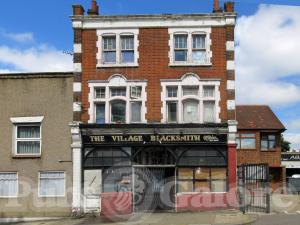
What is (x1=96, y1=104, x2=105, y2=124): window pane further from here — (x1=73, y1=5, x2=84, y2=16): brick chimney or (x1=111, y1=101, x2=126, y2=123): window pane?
(x1=73, y1=5, x2=84, y2=16): brick chimney

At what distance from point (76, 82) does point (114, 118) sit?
8.08ft

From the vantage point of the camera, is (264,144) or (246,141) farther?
(264,144)

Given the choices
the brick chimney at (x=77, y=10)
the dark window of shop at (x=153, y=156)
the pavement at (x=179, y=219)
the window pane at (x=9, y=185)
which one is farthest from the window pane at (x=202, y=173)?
the brick chimney at (x=77, y=10)

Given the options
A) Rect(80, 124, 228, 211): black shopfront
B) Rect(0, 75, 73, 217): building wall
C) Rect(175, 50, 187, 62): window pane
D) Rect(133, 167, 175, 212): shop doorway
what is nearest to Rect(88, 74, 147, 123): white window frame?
Rect(80, 124, 228, 211): black shopfront

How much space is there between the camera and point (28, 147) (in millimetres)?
26828

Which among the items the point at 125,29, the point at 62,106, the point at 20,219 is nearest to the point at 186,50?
the point at 125,29

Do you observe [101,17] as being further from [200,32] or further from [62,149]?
[62,149]

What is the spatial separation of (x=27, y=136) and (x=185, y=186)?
791 centimetres

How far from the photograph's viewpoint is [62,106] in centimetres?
2656

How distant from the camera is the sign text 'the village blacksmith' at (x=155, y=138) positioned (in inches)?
1006

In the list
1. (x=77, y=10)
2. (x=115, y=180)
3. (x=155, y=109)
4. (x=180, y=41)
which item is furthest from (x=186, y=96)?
(x=77, y=10)

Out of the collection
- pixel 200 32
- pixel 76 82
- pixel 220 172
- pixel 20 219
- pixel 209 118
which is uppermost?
pixel 200 32

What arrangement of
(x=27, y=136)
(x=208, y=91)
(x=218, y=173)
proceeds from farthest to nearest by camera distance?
(x=27, y=136) → (x=208, y=91) → (x=218, y=173)

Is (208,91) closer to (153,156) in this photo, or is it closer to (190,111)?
(190,111)
